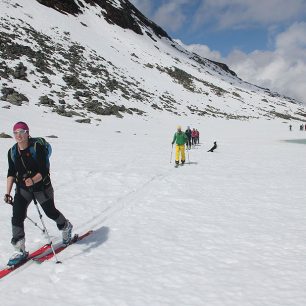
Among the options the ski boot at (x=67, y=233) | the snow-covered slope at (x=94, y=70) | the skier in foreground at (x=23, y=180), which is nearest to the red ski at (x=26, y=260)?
the skier in foreground at (x=23, y=180)

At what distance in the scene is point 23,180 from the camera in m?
6.12

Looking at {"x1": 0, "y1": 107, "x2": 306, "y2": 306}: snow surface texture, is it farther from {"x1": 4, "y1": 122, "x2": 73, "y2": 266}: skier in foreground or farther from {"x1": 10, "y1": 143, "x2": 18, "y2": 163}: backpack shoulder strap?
{"x1": 10, "y1": 143, "x2": 18, "y2": 163}: backpack shoulder strap

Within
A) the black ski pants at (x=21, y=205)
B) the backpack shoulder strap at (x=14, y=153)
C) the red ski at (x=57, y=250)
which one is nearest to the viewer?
the backpack shoulder strap at (x=14, y=153)

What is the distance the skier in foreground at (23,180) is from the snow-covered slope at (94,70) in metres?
30.1

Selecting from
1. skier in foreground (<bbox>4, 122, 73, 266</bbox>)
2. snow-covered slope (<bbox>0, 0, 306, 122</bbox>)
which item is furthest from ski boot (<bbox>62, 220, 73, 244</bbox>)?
snow-covered slope (<bbox>0, 0, 306, 122</bbox>)

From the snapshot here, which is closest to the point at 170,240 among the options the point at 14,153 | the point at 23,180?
the point at 23,180

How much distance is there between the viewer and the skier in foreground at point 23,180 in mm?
6023

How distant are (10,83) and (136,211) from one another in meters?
34.6

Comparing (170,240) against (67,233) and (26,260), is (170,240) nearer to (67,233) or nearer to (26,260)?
(67,233)

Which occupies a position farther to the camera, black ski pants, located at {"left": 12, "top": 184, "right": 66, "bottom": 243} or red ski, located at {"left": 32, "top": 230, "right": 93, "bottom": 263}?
red ski, located at {"left": 32, "top": 230, "right": 93, "bottom": 263}

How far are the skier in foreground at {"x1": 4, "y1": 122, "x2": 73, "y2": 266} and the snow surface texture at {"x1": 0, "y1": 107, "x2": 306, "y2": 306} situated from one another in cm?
53

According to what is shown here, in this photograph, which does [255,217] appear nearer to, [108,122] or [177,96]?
[108,122]

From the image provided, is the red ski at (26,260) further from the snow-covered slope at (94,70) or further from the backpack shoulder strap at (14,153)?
the snow-covered slope at (94,70)

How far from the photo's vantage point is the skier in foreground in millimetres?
6023
